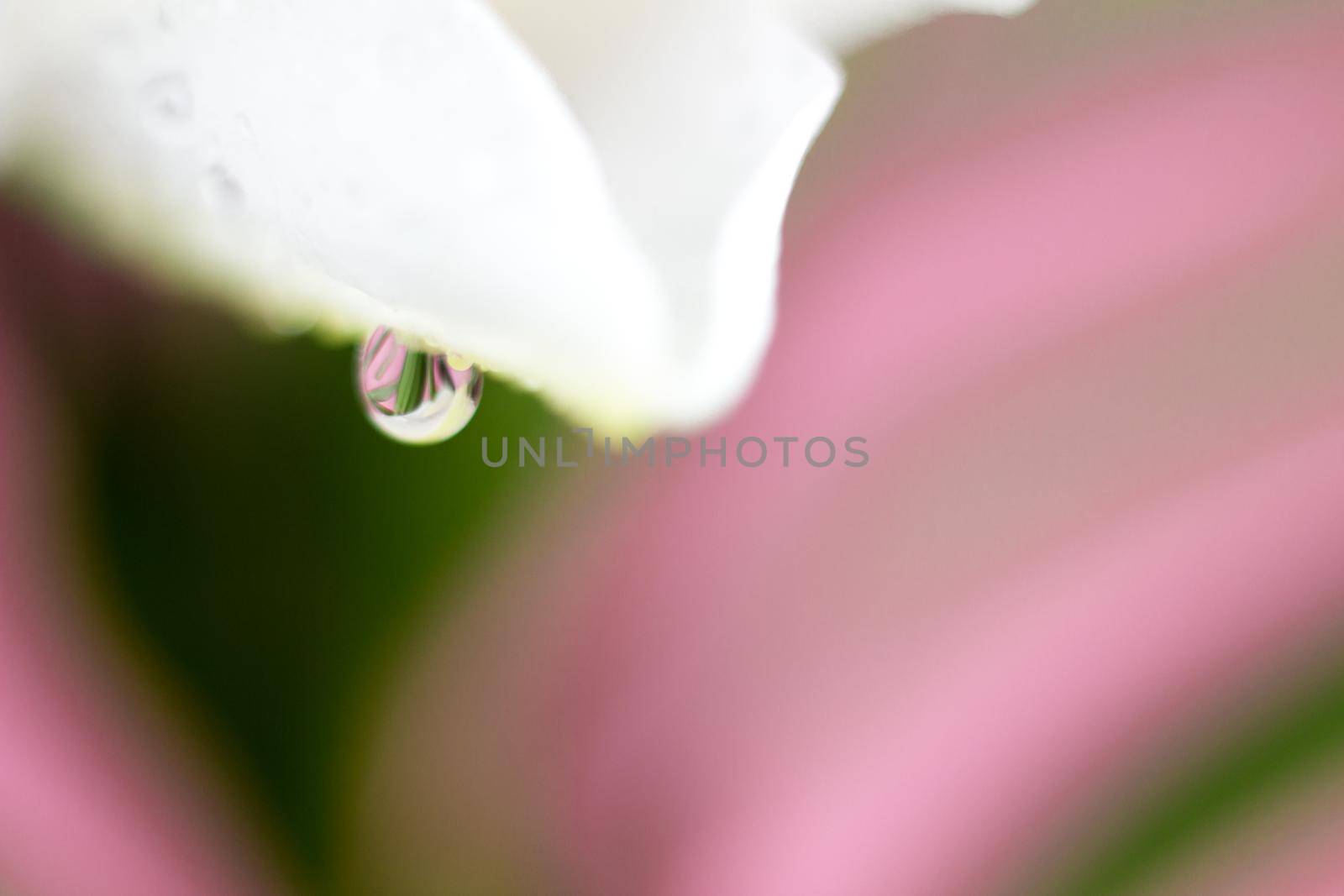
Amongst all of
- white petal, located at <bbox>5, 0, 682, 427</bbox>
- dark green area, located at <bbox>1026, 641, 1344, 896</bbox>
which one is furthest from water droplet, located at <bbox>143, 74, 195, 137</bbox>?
dark green area, located at <bbox>1026, 641, 1344, 896</bbox>

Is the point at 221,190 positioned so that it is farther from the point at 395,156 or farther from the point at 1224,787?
the point at 1224,787

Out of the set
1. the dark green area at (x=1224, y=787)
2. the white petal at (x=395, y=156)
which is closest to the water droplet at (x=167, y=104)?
the white petal at (x=395, y=156)

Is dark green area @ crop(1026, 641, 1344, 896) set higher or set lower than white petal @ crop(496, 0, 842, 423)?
lower

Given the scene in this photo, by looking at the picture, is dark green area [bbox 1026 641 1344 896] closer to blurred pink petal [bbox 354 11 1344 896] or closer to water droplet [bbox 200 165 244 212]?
blurred pink petal [bbox 354 11 1344 896]

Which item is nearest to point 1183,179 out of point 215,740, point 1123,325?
point 1123,325

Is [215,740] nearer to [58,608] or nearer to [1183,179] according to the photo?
[58,608]

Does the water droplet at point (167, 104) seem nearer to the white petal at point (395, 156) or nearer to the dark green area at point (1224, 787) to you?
the white petal at point (395, 156)

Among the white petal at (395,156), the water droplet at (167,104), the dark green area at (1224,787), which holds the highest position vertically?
the water droplet at (167,104)
